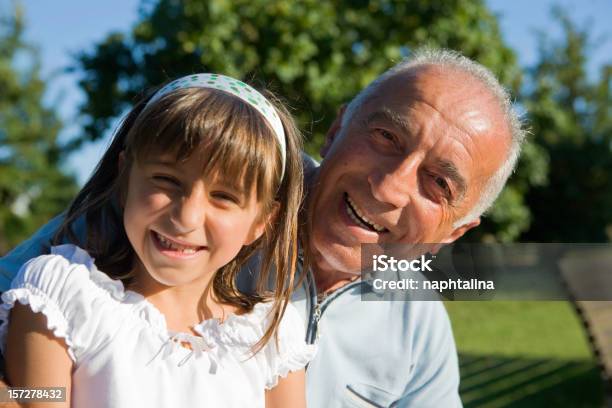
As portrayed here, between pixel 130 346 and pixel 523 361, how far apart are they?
7.24 m

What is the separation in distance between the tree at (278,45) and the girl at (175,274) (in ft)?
10.3

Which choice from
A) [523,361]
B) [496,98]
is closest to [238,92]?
[496,98]

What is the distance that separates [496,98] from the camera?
247 cm

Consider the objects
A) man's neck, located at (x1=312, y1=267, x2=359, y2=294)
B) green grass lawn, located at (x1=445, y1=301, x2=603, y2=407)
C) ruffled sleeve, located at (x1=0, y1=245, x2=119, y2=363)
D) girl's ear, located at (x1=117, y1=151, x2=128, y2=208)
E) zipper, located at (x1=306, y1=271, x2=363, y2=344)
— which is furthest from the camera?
green grass lawn, located at (x1=445, y1=301, x2=603, y2=407)

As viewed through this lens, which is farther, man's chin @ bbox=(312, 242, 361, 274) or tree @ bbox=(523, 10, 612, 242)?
tree @ bbox=(523, 10, 612, 242)

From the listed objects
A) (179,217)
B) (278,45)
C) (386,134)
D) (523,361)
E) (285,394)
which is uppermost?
(278,45)

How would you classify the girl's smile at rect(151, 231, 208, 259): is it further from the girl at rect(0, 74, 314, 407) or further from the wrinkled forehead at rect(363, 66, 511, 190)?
the wrinkled forehead at rect(363, 66, 511, 190)

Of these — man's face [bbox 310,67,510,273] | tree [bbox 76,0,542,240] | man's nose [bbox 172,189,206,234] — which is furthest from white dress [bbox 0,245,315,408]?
tree [bbox 76,0,542,240]

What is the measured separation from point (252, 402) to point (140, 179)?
0.60 m

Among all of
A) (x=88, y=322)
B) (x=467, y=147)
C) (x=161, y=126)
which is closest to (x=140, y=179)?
(x=161, y=126)

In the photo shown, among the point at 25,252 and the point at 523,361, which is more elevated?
the point at 523,361

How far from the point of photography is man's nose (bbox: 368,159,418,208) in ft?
7.27

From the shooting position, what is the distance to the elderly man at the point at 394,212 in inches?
88.7

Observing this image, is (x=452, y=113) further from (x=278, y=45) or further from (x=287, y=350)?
(x=278, y=45)
